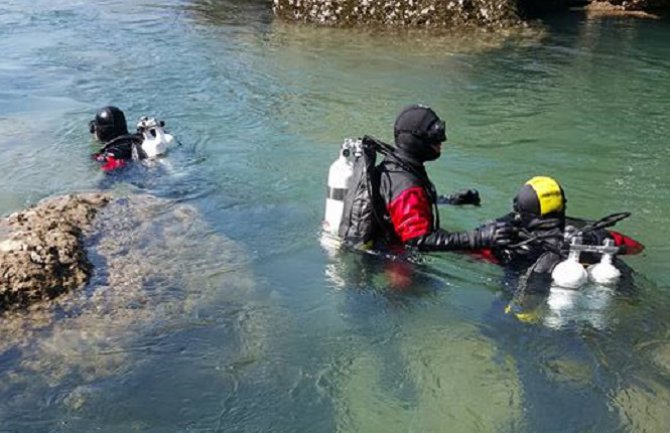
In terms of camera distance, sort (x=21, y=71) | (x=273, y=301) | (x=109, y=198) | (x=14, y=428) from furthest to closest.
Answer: (x=21, y=71), (x=109, y=198), (x=273, y=301), (x=14, y=428)

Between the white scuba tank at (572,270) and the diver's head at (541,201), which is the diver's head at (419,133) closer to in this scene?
the diver's head at (541,201)

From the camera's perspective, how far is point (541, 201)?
16.6 ft

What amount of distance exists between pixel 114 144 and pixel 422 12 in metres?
8.57

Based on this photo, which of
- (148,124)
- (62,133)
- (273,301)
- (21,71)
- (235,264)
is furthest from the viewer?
(21,71)

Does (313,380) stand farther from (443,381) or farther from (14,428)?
(14,428)

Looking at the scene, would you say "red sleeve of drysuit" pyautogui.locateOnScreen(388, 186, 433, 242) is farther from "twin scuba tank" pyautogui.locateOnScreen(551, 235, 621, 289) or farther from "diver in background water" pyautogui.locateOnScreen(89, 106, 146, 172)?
"diver in background water" pyautogui.locateOnScreen(89, 106, 146, 172)

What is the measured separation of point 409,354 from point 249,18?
1309cm

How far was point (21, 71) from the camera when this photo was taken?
517 inches

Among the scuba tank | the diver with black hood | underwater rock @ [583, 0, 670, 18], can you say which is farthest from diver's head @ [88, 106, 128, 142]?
underwater rock @ [583, 0, 670, 18]

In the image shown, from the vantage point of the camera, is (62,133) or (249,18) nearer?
(62,133)

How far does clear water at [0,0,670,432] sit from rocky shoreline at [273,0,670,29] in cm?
97

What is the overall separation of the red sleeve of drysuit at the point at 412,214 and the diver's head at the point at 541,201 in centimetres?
61

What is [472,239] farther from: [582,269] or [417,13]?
[417,13]

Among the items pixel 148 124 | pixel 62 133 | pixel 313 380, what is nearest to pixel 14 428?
pixel 313 380
